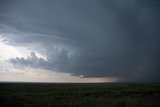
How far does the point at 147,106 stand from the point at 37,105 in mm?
7715

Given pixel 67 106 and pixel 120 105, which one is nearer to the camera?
pixel 120 105

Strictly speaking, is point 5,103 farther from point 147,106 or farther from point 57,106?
point 147,106

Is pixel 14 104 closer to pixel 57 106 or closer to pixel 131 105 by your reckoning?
pixel 57 106

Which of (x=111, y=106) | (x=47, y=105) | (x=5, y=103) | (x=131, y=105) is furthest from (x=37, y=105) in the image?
(x=131, y=105)

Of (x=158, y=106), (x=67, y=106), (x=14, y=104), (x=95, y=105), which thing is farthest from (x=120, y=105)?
(x=14, y=104)

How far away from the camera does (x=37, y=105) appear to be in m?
14.7

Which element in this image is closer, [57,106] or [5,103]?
[5,103]

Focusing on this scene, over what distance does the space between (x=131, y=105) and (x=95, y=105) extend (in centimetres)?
248

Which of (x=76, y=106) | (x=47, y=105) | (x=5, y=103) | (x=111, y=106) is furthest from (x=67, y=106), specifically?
(x=5, y=103)

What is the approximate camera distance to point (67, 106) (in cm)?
1536

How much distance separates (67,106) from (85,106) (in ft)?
5.55

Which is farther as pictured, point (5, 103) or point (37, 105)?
point (37, 105)

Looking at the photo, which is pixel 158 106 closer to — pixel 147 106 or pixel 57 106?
pixel 147 106

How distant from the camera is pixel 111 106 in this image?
1407cm
